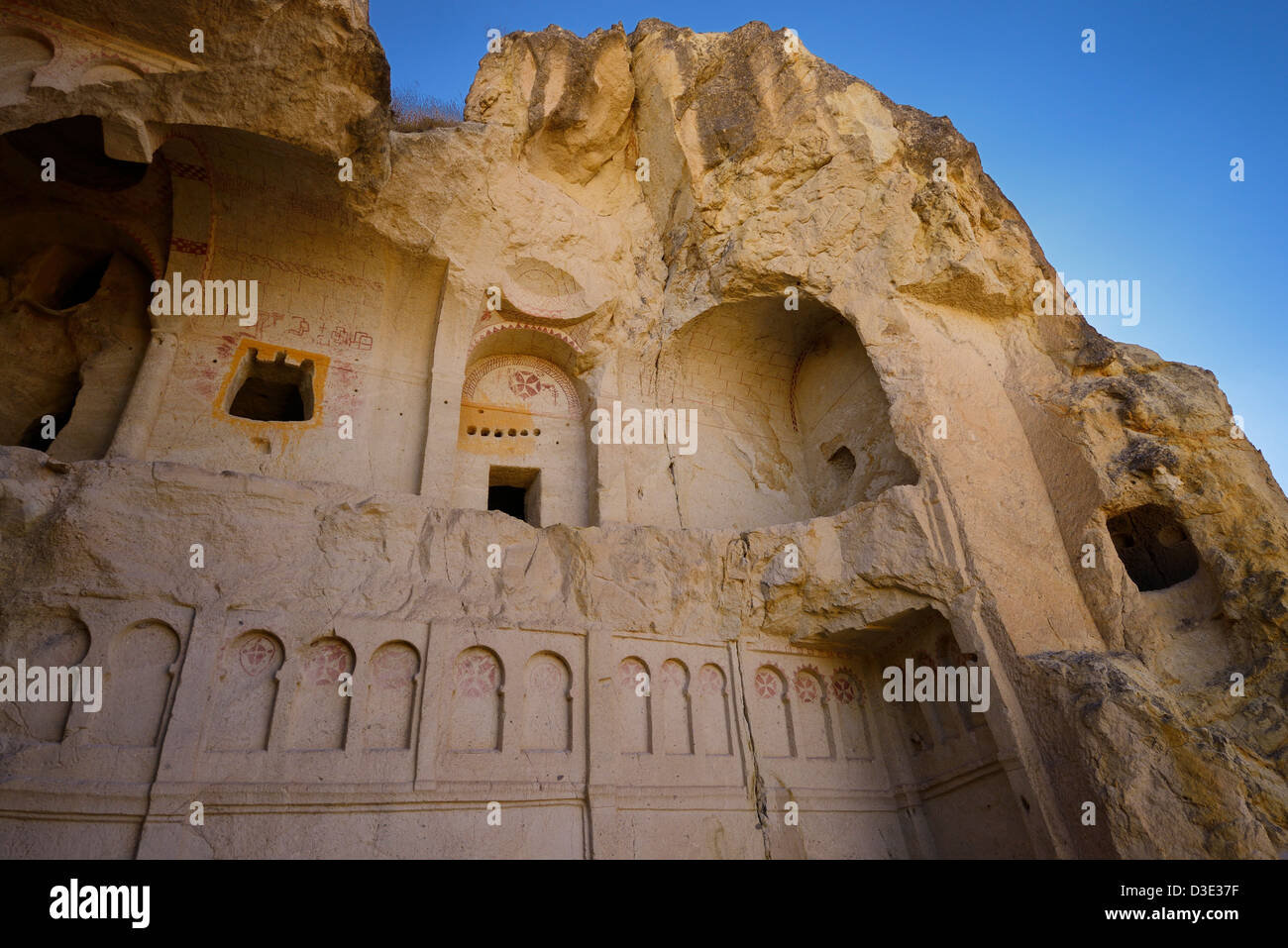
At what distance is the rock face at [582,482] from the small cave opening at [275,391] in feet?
0.24

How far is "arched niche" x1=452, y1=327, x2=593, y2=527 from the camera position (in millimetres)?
9195

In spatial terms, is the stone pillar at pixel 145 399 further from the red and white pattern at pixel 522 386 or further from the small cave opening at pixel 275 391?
the red and white pattern at pixel 522 386

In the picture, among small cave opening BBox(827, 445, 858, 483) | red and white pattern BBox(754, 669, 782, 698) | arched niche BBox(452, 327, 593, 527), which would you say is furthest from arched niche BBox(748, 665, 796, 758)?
small cave opening BBox(827, 445, 858, 483)

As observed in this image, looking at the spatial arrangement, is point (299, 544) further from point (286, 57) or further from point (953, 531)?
point (953, 531)

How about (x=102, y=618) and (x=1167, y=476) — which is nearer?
(x=102, y=618)

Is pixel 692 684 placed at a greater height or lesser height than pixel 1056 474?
lesser

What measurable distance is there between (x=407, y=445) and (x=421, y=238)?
243cm

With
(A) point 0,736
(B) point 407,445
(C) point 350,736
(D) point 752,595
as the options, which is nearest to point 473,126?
(B) point 407,445

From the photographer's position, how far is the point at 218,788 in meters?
5.63

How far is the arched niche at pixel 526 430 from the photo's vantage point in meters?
9.20

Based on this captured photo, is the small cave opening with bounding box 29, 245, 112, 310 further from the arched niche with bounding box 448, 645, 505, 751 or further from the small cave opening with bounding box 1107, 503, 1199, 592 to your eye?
the small cave opening with bounding box 1107, 503, 1199, 592

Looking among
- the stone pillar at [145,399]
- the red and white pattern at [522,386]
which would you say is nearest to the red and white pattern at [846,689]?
the red and white pattern at [522,386]

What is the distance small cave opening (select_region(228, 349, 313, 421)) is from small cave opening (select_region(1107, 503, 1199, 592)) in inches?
360

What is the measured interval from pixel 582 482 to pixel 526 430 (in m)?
1.00
